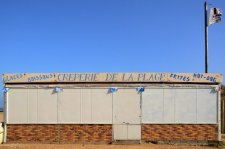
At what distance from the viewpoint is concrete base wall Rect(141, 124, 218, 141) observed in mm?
20656

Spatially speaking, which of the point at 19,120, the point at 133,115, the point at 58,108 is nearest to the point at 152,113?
the point at 133,115

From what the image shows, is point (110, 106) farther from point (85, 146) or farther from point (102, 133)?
point (85, 146)

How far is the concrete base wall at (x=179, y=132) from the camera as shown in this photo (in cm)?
→ 2066

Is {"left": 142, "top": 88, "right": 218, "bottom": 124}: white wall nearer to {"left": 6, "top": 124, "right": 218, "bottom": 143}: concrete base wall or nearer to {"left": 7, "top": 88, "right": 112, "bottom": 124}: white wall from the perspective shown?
{"left": 6, "top": 124, "right": 218, "bottom": 143}: concrete base wall

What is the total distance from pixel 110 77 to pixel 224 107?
9.14m


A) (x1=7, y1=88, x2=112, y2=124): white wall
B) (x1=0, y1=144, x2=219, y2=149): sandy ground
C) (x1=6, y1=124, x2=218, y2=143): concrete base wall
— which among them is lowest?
(x1=0, y1=144, x2=219, y2=149): sandy ground

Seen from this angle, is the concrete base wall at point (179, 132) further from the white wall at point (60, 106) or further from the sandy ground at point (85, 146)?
the white wall at point (60, 106)

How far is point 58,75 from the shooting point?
824 inches

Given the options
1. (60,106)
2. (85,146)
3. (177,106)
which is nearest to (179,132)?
(177,106)

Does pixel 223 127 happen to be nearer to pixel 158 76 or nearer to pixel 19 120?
pixel 158 76

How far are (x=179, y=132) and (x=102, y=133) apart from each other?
12.7ft

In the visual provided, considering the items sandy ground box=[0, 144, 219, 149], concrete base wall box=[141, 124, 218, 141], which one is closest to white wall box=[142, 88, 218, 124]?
concrete base wall box=[141, 124, 218, 141]

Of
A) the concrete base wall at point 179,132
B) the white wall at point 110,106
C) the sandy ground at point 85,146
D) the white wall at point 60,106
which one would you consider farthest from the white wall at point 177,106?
the white wall at point 60,106

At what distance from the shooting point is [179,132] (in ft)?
A: 67.9
